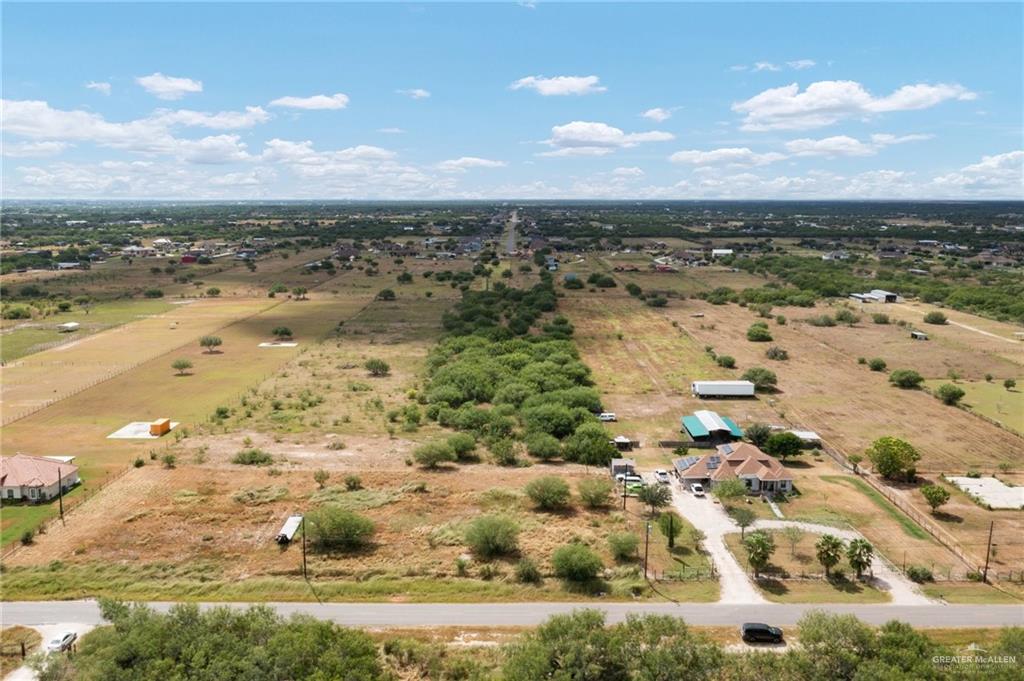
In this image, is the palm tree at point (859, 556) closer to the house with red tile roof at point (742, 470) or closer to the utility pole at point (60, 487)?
the house with red tile roof at point (742, 470)

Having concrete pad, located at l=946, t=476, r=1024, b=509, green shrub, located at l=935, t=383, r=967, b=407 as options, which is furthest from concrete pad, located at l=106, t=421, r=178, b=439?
green shrub, located at l=935, t=383, r=967, b=407

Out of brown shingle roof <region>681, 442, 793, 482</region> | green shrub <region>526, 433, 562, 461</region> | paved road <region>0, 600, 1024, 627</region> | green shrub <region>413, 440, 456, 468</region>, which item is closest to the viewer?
paved road <region>0, 600, 1024, 627</region>

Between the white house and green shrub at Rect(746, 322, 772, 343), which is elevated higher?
green shrub at Rect(746, 322, 772, 343)

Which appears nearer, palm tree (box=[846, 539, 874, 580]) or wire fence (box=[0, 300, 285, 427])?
palm tree (box=[846, 539, 874, 580])

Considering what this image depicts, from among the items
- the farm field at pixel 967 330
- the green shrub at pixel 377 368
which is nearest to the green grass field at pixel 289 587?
the green shrub at pixel 377 368

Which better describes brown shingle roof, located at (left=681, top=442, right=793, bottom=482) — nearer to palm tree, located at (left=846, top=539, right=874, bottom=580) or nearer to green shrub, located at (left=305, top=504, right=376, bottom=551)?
palm tree, located at (left=846, top=539, right=874, bottom=580)

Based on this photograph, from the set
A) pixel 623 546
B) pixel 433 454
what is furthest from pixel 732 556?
pixel 433 454

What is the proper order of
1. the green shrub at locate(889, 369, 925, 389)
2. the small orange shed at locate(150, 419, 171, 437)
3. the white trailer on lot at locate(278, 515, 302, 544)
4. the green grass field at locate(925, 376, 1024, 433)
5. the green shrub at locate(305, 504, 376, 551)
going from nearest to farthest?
the green shrub at locate(305, 504, 376, 551) → the white trailer on lot at locate(278, 515, 302, 544) → the small orange shed at locate(150, 419, 171, 437) → the green grass field at locate(925, 376, 1024, 433) → the green shrub at locate(889, 369, 925, 389)

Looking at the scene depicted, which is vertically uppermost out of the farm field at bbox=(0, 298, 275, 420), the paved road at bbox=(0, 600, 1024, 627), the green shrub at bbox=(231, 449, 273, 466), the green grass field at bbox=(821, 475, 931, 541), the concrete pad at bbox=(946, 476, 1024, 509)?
the farm field at bbox=(0, 298, 275, 420)
